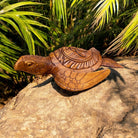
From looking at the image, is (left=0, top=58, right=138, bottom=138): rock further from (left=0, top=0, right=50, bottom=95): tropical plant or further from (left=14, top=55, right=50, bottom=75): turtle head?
(left=0, top=0, right=50, bottom=95): tropical plant

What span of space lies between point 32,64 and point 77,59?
0.47 m

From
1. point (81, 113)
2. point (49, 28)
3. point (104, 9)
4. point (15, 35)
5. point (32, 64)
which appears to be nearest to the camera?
point (81, 113)

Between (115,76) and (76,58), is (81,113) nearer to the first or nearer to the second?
(76,58)

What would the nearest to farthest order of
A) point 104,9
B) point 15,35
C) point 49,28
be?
point 104,9 < point 49,28 < point 15,35

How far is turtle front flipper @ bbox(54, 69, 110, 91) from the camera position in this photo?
1.71 meters

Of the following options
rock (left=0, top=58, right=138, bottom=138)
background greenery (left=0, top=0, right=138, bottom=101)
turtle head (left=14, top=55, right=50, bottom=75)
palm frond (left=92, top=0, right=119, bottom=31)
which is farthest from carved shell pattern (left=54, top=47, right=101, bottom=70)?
background greenery (left=0, top=0, right=138, bottom=101)

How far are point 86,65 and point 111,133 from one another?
28.0 inches

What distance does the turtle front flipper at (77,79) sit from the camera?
171 centimetres

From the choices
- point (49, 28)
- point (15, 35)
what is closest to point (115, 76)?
point (49, 28)

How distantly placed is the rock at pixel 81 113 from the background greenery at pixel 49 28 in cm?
72

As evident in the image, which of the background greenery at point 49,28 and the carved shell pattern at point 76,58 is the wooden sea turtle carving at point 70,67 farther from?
the background greenery at point 49,28

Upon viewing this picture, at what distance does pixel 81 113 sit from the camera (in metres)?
1.64

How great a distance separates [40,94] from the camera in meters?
2.07

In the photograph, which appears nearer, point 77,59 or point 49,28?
point 77,59
